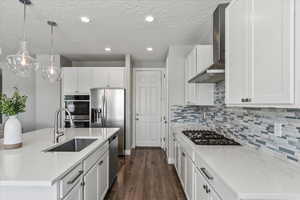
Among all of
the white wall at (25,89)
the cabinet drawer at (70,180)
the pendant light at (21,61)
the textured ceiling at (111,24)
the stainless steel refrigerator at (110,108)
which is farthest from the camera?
the white wall at (25,89)

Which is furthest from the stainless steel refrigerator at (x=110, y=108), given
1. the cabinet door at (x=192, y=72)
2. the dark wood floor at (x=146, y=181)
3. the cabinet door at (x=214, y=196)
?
the cabinet door at (x=214, y=196)

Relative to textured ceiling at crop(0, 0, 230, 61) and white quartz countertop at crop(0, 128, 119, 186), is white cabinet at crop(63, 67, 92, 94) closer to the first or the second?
textured ceiling at crop(0, 0, 230, 61)

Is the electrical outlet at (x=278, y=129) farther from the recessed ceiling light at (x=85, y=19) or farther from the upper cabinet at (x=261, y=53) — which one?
the recessed ceiling light at (x=85, y=19)

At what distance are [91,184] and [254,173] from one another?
1.51 metres

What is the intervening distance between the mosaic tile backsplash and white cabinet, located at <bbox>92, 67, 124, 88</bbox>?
98.8 inches

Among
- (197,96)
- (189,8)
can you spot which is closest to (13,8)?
(189,8)

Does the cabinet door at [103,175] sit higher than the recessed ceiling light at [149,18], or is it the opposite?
the recessed ceiling light at [149,18]

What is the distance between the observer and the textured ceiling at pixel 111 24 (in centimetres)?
241

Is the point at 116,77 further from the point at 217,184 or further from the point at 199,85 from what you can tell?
the point at 217,184

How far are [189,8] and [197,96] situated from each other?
143cm

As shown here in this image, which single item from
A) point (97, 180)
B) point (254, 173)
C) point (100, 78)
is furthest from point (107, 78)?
point (254, 173)

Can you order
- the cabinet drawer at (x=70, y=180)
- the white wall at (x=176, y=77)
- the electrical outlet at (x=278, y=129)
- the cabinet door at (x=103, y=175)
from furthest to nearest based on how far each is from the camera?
1. the white wall at (x=176, y=77)
2. the cabinet door at (x=103, y=175)
3. the electrical outlet at (x=278, y=129)
4. the cabinet drawer at (x=70, y=180)

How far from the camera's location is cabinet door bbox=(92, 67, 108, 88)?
4844 mm

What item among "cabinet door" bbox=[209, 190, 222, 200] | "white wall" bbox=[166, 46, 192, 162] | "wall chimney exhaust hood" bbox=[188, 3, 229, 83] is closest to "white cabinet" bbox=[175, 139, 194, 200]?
"cabinet door" bbox=[209, 190, 222, 200]
